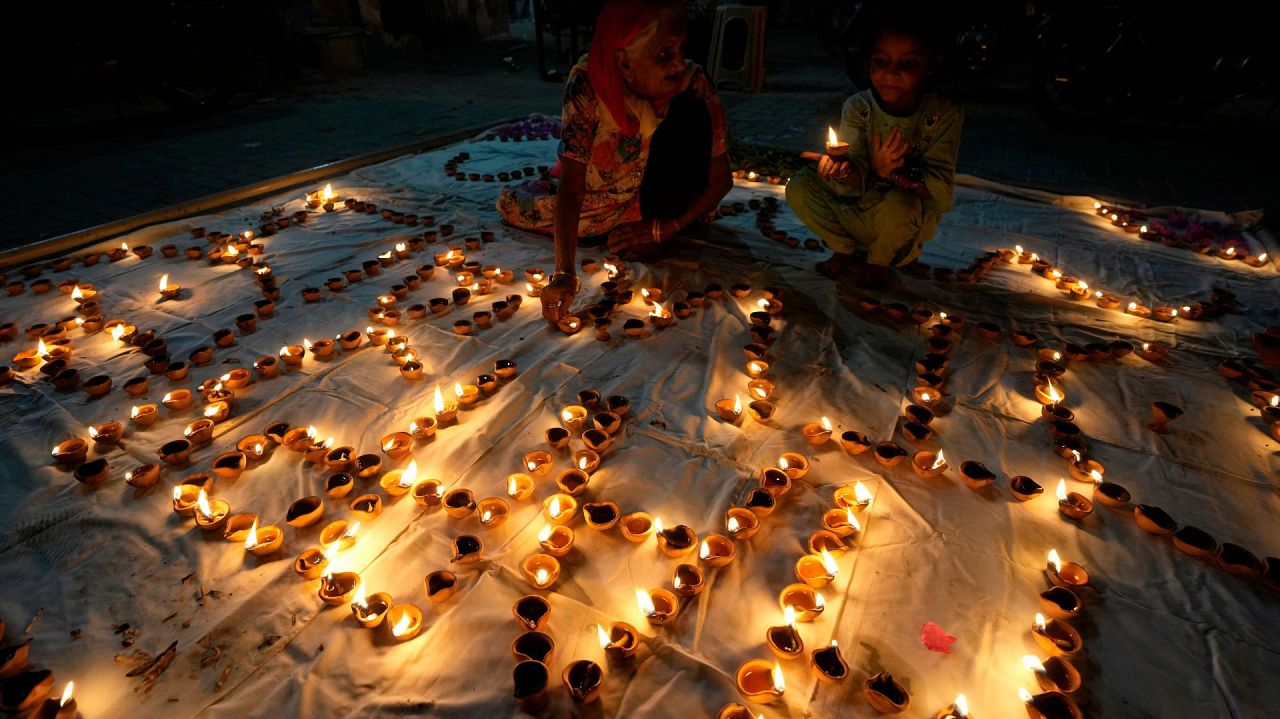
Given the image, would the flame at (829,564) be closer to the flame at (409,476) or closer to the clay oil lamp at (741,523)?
the clay oil lamp at (741,523)

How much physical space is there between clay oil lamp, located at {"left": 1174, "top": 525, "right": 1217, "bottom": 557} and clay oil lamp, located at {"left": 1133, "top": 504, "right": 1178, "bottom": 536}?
3 centimetres

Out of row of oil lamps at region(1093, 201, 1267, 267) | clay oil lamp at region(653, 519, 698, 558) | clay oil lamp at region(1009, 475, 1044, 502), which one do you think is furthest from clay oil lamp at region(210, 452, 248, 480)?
row of oil lamps at region(1093, 201, 1267, 267)

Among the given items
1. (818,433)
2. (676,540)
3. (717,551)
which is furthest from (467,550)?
(818,433)

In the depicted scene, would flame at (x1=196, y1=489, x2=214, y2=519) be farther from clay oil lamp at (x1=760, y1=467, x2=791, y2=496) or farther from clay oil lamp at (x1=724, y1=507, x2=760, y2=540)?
clay oil lamp at (x1=760, y1=467, x2=791, y2=496)

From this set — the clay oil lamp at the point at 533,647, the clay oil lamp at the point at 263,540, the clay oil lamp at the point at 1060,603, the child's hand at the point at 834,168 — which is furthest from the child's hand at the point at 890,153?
the clay oil lamp at the point at 263,540

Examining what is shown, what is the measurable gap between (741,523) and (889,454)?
2.61 ft

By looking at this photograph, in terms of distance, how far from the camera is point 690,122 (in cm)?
404

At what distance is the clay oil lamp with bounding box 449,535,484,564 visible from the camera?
2.08m

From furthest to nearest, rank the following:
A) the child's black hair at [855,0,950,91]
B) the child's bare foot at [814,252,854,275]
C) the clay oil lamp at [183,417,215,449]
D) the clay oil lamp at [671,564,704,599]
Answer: the child's bare foot at [814,252,854,275] → the child's black hair at [855,0,950,91] → the clay oil lamp at [183,417,215,449] → the clay oil lamp at [671,564,704,599]

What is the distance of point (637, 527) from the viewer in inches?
86.7

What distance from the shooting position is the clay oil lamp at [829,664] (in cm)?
170

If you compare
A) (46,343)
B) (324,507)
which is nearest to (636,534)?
(324,507)

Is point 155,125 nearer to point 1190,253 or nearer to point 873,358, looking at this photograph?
point 873,358

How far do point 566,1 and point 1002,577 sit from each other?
12.9 m
